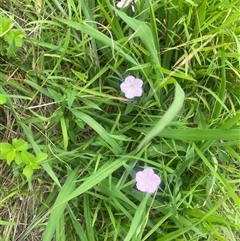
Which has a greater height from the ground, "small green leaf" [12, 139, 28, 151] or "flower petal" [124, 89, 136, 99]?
"flower petal" [124, 89, 136, 99]

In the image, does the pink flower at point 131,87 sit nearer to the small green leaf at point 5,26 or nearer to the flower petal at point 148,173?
the flower petal at point 148,173

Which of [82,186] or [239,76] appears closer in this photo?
[82,186]

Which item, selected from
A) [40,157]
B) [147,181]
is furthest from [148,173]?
[40,157]

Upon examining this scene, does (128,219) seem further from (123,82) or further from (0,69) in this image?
(0,69)

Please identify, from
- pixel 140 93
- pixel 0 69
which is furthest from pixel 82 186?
pixel 0 69

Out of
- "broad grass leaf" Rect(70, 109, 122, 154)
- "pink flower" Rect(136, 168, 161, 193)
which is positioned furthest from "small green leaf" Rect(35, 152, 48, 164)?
"pink flower" Rect(136, 168, 161, 193)

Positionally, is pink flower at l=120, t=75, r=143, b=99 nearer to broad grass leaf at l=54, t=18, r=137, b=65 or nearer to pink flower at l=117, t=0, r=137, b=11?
broad grass leaf at l=54, t=18, r=137, b=65

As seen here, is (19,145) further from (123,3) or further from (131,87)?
(123,3)
